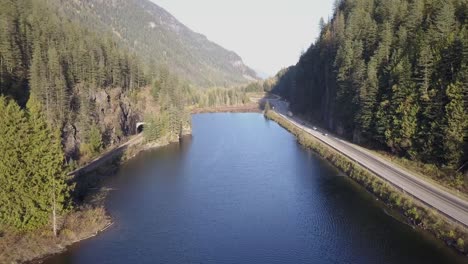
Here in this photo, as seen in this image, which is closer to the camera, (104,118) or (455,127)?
(455,127)

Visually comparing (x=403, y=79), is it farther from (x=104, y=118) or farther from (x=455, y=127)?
(x=104, y=118)

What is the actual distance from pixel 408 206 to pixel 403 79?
3203 centimetres

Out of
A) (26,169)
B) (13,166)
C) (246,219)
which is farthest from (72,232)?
(246,219)

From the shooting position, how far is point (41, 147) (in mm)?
42062

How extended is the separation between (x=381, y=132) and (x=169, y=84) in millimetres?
Result: 72485

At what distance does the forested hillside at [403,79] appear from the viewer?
63.2m

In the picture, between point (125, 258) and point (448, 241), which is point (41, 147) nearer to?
point (125, 258)

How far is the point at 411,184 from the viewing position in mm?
58656

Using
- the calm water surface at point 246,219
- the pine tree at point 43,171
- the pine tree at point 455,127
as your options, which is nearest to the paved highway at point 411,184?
the calm water surface at point 246,219

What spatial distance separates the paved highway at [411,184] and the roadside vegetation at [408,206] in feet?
3.35

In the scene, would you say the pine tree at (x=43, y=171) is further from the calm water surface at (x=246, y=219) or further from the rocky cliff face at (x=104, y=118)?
the rocky cliff face at (x=104, y=118)

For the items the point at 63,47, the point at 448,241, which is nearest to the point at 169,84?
the point at 63,47

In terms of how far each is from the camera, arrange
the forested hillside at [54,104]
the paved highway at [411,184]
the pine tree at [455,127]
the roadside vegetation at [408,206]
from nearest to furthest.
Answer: the forested hillside at [54,104] → the roadside vegetation at [408,206] → the paved highway at [411,184] → the pine tree at [455,127]

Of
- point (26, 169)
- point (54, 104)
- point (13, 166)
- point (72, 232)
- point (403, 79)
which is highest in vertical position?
point (403, 79)
